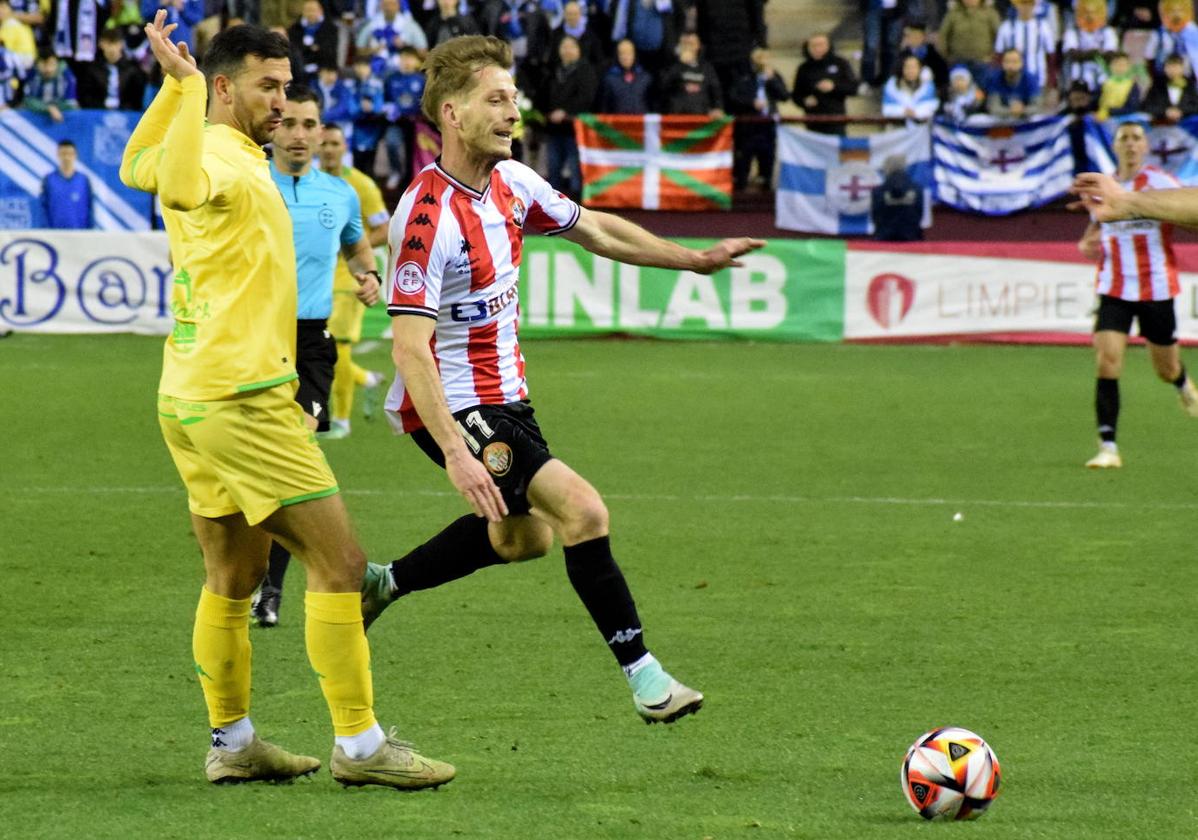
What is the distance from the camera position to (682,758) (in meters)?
5.76

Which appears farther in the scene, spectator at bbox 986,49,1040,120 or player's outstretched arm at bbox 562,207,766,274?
spectator at bbox 986,49,1040,120

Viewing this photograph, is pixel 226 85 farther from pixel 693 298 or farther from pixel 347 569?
pixel 693 298

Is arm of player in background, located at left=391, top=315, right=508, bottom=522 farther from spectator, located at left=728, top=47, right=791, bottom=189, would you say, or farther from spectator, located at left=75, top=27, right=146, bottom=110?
spectator, located at left=75, top=27, right=146, bottom=110

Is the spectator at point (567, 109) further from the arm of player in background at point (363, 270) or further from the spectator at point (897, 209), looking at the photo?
the arm of player in background at point (363, 270)

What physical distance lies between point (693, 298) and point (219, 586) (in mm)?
15614

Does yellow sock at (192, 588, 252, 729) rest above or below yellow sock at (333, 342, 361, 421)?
above

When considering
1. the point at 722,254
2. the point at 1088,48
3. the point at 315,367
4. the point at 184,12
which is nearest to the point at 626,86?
the point at 184,12

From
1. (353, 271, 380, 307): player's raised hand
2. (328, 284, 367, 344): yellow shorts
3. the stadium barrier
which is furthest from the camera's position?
the stadium barrier

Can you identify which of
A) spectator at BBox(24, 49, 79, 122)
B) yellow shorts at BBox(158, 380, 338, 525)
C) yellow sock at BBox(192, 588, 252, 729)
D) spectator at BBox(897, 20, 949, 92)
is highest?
spectator at BBox(897, 20, 949, 92)

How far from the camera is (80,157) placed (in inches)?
865

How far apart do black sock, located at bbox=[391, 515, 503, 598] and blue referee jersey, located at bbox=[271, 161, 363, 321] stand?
9.42 ft

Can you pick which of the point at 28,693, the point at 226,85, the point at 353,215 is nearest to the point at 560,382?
the point at 353,215

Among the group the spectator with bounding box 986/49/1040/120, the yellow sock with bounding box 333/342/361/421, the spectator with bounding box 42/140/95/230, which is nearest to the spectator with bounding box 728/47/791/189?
the spectator with bounding box 986/49/1040/120

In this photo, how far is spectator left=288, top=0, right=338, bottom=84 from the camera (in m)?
22.7
